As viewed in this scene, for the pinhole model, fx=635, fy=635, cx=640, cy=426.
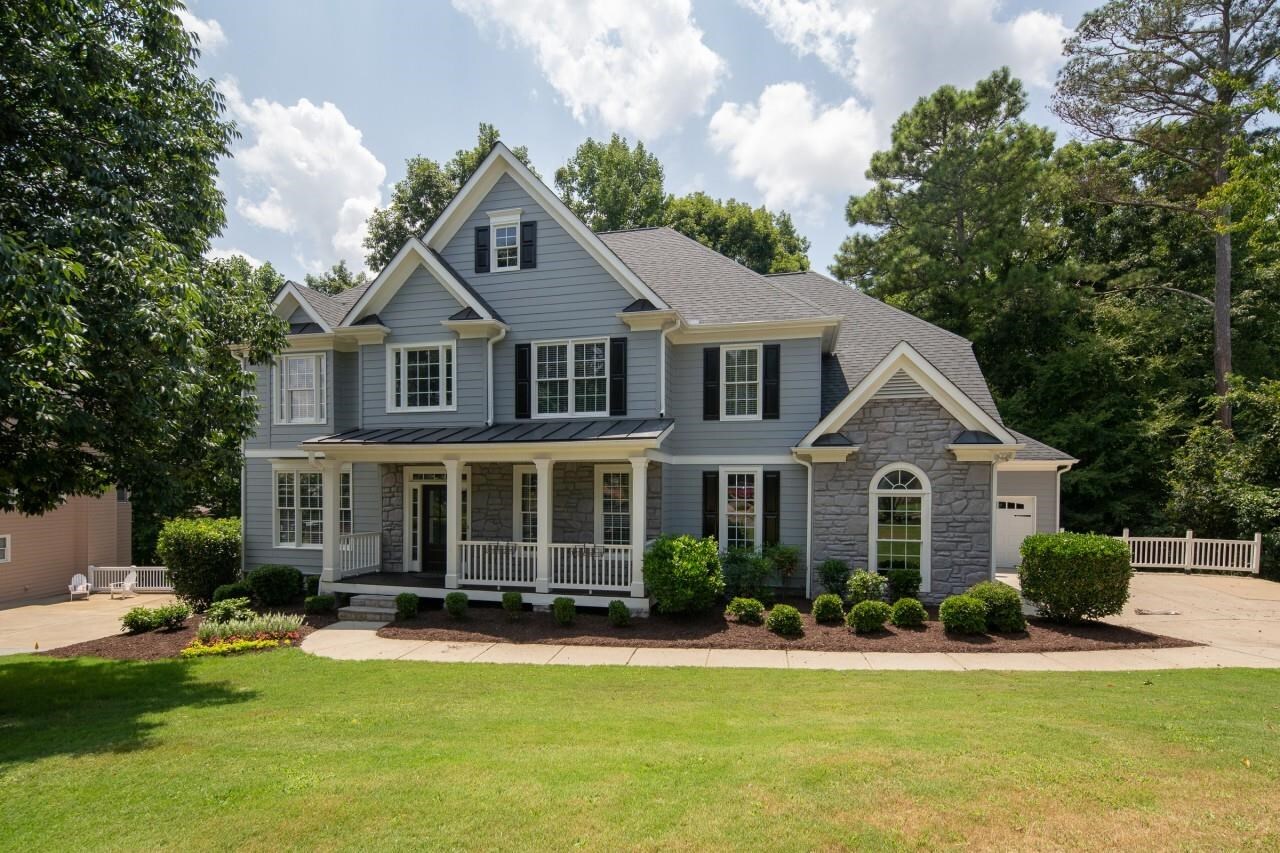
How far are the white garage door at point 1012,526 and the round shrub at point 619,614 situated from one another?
12419 mm

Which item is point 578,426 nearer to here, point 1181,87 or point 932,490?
point 932,490

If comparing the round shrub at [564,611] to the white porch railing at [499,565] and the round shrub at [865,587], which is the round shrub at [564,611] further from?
the round shrub at [865,587]

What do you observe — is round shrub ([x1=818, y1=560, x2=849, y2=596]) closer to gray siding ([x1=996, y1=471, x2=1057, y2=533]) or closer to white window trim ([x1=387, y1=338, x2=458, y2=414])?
gray siding ([x1=996, y1=471, x2=1057, y2=533])

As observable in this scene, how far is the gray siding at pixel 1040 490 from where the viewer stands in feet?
59.6

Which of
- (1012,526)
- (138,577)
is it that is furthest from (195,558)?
(1012,526)

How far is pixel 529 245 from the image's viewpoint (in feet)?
48.5

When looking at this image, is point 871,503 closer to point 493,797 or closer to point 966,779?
point 966,779

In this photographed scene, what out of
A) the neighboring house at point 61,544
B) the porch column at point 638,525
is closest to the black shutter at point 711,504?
the porch column at point 638,525

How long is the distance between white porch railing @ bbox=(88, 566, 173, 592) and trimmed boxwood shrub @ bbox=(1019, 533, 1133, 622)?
23696 mm


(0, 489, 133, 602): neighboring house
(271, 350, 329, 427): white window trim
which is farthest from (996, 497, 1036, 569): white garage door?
(0, 489, 133, 602): neighboring house

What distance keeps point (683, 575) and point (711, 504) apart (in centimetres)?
314

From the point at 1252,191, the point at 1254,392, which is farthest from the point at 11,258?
the point at 1254,392

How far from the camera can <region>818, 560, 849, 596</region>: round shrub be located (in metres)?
13.0

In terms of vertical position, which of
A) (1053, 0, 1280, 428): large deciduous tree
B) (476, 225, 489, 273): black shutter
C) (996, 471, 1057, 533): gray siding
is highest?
(1053, 0, 1280, 428): large deciduous tree
